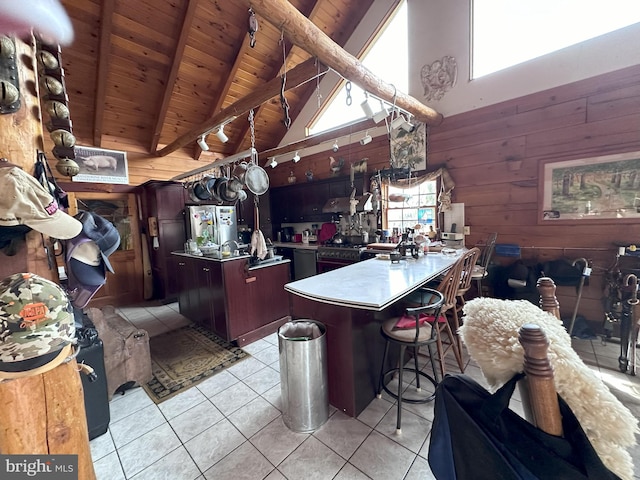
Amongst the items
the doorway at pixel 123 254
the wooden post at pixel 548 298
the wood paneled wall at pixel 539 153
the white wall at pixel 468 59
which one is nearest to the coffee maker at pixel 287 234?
the doorway at pixel 123 254

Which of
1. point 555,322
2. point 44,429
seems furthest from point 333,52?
point 44,429

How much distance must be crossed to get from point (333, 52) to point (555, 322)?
2374 millimetres

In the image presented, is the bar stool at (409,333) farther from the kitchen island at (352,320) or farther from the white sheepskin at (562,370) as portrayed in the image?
the white sheepskin at (562,370)

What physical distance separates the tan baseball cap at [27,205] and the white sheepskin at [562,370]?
61.4 inches

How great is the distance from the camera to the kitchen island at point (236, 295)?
2.97m

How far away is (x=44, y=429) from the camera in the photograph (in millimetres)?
1119

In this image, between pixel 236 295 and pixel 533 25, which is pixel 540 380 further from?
pixel 533 25

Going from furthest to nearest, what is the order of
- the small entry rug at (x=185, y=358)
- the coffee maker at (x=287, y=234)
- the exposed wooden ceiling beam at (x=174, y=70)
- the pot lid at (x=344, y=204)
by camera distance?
the coffee maker at (x=287, y=234) → the pot lid at (x=344, y=204) → the exposed wooden ceiling beam at (x=174, y=70) → the small entry rug at (x=185, y=358)

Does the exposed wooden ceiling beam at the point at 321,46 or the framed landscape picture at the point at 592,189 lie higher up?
the exposed wooden ceiling beam at the point at 321,46

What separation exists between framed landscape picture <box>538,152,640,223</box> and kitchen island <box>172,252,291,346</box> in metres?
3.19

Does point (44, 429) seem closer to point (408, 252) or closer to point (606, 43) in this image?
point (408, 252)

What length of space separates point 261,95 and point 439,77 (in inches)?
95.8

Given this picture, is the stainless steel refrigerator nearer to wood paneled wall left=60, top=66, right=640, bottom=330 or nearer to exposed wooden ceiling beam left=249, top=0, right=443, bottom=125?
exposed wooden ceiling beam left=249, top=0, right=443, bottom=125

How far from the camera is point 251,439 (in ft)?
5.67
